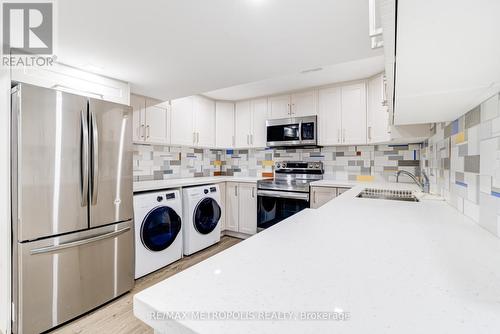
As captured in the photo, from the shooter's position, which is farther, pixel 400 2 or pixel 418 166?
pixel 418 166

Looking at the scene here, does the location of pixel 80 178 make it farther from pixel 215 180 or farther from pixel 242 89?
pixel 242 89

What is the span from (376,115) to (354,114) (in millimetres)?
264

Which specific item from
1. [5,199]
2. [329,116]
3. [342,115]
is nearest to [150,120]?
[5,199]

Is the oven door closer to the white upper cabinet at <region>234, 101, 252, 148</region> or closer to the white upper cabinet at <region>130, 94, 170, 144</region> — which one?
the white upper cabinet at <region>234, 101, 252, 148</region>

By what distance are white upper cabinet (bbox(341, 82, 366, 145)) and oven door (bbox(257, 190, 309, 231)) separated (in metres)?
0.95

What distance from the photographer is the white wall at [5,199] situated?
1412mm

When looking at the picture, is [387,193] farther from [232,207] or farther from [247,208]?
[232,207]

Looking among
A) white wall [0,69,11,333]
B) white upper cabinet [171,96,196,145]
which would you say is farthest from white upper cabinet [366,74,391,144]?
white wall [0,69,11,333]

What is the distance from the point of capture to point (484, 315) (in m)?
0.39

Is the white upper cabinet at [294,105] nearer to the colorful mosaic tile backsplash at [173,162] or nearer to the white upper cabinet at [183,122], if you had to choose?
the white upper cabinet at [183,122]

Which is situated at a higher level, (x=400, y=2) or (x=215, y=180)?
(x=400, y=2)

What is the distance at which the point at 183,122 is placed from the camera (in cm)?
316

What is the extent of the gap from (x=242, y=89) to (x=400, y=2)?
116 inches

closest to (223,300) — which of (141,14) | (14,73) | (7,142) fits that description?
(141,14)
